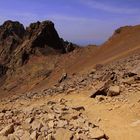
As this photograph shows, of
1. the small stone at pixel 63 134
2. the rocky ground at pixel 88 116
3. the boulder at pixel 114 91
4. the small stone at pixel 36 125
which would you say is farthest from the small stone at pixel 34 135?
the boulder at pixel 114 91

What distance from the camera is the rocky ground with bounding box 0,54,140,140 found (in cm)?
1080

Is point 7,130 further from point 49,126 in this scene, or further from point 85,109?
point 85,109

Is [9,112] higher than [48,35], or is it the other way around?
[48,35]

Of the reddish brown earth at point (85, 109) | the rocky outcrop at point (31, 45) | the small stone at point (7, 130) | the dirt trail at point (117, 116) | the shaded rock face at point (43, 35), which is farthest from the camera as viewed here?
the shaded rock face at point (43, 35)

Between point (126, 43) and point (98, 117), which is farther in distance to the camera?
point (126, 43)

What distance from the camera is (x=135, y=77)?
16.3 m

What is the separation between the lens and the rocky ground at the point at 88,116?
1080 cm

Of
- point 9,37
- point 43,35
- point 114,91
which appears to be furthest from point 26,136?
point 9,37

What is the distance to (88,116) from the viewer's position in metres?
13.3

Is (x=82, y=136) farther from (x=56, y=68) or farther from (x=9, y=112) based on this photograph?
(x=56, y=68)

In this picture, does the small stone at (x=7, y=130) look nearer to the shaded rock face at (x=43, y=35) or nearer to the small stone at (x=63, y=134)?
the small stone at (x=63, y=134)

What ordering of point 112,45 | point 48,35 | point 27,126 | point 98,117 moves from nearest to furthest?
point 27,126 < point 98,117 < point 112,45 < point 48,35

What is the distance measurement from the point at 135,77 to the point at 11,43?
Result: 50606mm

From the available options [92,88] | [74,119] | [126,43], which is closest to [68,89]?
[92,88]
